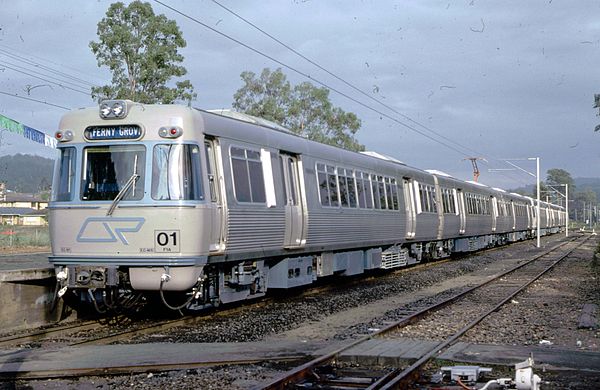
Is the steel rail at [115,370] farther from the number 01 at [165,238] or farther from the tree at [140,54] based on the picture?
the tree at [140,54]

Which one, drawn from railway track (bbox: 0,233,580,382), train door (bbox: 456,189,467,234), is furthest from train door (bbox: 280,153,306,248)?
train door (bbox: 456,189,467,234)

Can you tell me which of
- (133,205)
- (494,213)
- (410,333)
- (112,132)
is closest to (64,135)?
(112,132)

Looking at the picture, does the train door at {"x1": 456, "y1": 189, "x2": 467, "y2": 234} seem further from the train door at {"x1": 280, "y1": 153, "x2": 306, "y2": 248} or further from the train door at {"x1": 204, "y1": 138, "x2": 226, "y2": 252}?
the train door at {"x1": 204, "y1": 138, "x2": 226, "y2": 252}

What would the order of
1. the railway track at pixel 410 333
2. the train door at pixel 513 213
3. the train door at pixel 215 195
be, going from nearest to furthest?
the railway track at pixel 410 333
the train door at pixel 215 195
the train door at pixel 513 213

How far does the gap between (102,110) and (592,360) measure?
7.44 metres

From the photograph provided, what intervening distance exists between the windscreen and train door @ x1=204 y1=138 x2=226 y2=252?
103cm

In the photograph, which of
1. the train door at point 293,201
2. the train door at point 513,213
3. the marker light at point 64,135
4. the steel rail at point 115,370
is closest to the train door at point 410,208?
the train door at point 293,201

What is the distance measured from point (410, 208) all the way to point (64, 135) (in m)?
14.2

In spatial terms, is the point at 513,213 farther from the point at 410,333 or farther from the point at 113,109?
the point at 113,109

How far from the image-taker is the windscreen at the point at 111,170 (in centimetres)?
1145

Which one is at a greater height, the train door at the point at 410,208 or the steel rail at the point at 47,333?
the train door at the point at 410,208

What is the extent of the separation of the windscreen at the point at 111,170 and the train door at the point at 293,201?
12.5 feet

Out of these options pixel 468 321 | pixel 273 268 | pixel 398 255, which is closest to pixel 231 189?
pixel 273 268

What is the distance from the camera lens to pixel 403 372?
793cm
